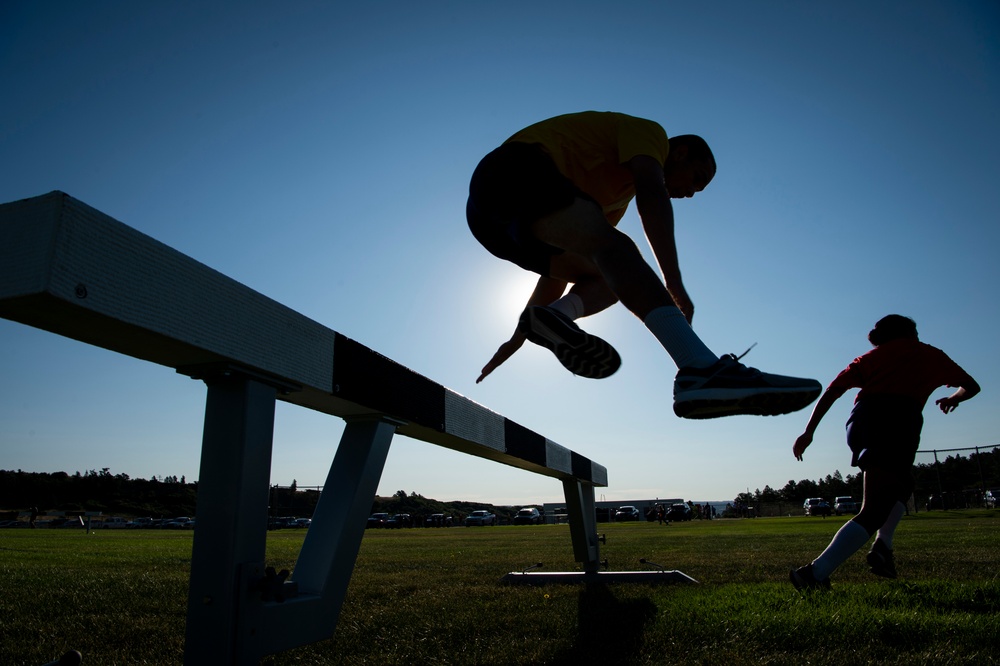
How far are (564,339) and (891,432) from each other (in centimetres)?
232

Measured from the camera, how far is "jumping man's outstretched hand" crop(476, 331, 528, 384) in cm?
257

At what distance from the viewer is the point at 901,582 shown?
341 cm

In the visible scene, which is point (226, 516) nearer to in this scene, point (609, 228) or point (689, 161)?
point (609, 228)

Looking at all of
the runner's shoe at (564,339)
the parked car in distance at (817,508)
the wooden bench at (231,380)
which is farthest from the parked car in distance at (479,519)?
the wooden bench at (231,380)

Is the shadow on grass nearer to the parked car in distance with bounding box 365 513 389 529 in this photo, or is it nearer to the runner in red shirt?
the runner in red shirt

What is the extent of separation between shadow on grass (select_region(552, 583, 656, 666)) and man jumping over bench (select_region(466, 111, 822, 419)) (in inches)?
32.8

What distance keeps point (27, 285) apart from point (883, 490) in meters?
3.72

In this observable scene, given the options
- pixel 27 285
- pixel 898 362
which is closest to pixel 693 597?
pixel 898 362

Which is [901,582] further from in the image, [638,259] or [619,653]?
[638,259]

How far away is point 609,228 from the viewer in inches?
76.0

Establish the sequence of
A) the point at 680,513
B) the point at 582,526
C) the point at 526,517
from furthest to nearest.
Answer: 1. the point at 526,517
2. the point at 680,513
3. the point at 582,526

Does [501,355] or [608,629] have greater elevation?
[501,355]

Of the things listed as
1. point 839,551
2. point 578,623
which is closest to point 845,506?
point 839,551

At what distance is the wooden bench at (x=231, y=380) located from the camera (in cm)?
94
